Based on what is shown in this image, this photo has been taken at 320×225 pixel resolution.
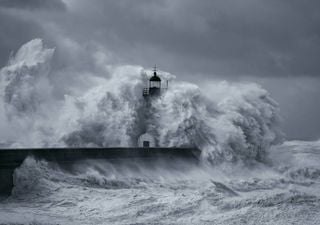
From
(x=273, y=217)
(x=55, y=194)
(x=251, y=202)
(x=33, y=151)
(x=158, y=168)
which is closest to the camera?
(x=273, y=217)

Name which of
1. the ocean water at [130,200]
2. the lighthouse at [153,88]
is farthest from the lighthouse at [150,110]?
the ocean water at [130,200]

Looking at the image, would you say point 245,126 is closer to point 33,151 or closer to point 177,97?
point 177,97

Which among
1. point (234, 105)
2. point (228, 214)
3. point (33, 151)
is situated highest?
point (234, 105)

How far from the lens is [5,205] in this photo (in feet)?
36.5

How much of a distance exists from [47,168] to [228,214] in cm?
529

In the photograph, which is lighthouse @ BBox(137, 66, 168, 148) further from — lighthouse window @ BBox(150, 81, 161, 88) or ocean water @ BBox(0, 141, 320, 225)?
ocean water @ BBox(0, 141, 320, 225)

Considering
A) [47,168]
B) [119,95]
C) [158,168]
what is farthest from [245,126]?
[47,168]

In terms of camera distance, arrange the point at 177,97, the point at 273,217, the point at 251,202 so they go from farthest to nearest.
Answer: the point at 177,97 → the point at 251,202 → the point at 273,217

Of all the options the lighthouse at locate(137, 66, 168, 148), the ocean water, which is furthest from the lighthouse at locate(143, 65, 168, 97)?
the ocean water

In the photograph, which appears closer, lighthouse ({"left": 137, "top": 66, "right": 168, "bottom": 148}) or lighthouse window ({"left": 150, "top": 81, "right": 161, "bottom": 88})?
lighthouse ({"left": 137, "top": 66, "right": 168, "bottom": 148})

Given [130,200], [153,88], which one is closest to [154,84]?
[153,88]

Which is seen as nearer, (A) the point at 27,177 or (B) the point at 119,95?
(A) the point at 27,177

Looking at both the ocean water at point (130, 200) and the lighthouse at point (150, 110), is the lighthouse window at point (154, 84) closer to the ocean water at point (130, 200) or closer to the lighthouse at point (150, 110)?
the lighthouse at point (150, 110)

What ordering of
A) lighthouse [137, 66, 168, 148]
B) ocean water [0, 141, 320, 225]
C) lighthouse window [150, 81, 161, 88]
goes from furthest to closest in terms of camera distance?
lighthouse window [150, 81, 161, 88] → lighthouse [137, 66, 168, 148] → ocean water [0, 141, 320, 225]
